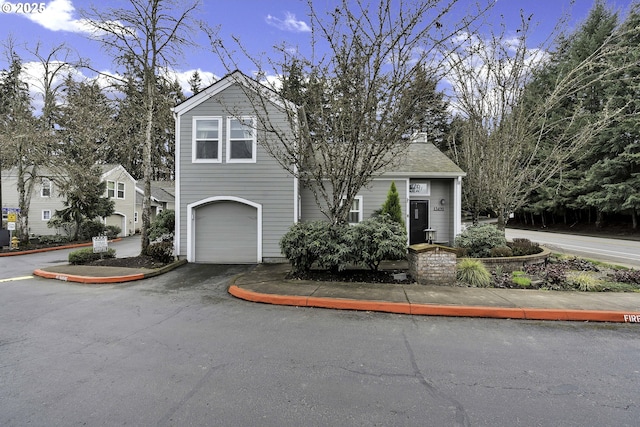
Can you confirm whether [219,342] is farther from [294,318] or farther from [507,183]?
[507,183]

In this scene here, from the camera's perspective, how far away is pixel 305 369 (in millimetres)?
3352

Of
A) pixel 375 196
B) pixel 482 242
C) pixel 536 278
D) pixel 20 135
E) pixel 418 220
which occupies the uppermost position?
pixel 20 135

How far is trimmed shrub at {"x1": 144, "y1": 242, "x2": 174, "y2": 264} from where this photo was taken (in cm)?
946

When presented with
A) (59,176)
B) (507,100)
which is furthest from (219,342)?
(59,176)

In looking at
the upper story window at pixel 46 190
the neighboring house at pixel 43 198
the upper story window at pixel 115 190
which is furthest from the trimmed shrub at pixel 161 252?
the upper story window at pixel 46 190

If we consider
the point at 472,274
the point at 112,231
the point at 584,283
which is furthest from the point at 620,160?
the point at 112,231

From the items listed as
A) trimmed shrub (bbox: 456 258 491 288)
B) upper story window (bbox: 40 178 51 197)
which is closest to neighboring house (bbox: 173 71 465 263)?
trimmed shrub (bbox: 456 258 491 288)

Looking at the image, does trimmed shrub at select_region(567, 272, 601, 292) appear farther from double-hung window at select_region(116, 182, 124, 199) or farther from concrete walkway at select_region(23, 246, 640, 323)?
double-hung window at select_region(116, 182, 124, 199)

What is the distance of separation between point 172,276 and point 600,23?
34.8 metres

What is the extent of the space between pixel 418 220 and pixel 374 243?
621 cm

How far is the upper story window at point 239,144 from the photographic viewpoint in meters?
10.3

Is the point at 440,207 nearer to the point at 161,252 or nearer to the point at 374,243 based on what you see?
the point at 374,243

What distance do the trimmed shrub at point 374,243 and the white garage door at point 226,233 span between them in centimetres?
442

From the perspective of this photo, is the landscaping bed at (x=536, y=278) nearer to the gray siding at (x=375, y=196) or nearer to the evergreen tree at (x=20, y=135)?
the gray siding at (x=375, y=196)
